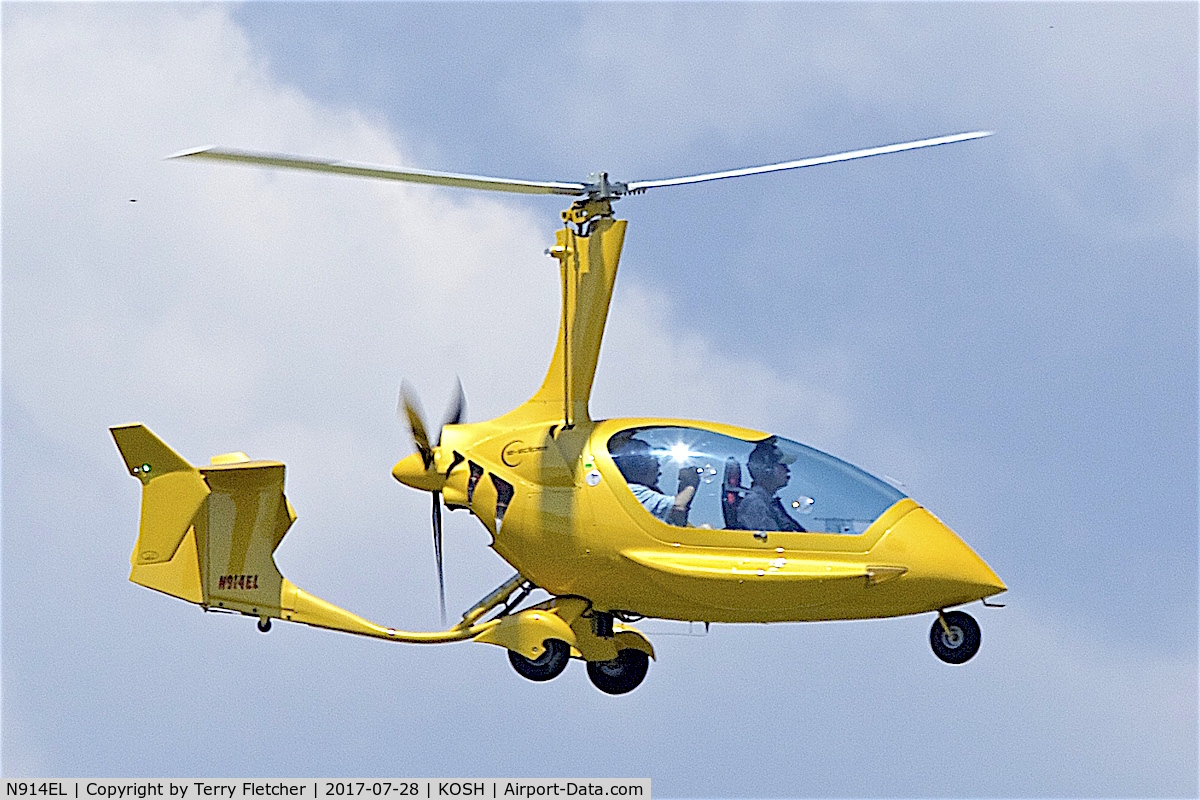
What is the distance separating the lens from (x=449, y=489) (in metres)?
21.3

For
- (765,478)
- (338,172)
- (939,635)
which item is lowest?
(939,635)

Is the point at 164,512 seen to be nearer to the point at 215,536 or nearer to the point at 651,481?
the point at 215,536

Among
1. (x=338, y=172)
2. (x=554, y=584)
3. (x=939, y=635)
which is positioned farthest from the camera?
(x=554, y=584)

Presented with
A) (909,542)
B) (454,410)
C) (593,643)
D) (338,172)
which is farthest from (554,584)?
(338,172)

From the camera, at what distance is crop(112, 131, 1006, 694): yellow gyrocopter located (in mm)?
19500

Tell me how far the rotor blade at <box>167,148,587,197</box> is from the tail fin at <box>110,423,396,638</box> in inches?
154

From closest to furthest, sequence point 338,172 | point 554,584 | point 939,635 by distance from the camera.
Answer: point 338,172 < point 939,635 < point 554,584

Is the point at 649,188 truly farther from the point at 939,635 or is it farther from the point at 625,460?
the point at 939,635

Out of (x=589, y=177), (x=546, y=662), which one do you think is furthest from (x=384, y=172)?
(x=546, y=662)

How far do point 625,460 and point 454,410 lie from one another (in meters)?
2.45

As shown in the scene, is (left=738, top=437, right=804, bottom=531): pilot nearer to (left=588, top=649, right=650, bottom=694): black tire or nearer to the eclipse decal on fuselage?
the eclipse decal on fuselage

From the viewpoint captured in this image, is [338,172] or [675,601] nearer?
[338,172]

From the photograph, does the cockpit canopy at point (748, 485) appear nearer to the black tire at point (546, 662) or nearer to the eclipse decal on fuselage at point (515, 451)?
the eclipse decal on fuselage at point (515, 451)

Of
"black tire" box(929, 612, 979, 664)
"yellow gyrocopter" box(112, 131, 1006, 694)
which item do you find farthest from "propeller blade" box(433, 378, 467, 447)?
"black tire" box(929, 612, 979, 664)
